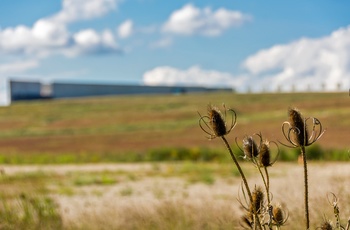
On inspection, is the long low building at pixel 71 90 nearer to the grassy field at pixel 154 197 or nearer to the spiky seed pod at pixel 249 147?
the grassy field at pixel 154 197

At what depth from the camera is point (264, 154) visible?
262 cm

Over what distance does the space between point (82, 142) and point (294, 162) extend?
787 inches

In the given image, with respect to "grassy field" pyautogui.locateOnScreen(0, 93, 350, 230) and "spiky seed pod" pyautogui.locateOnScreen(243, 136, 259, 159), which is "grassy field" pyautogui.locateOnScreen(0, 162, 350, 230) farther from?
"spiky seed pod" pyautogui.locateOnScreen(243, 136, 259, 159)

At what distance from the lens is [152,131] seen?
5659 centimetres

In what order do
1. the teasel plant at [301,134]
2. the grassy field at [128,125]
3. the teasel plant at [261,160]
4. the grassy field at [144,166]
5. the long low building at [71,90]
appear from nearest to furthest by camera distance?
the teasel plant at [301,134]
the teasel plant at [261,160]
the grassy field at [144,166]
the grassy field at [128,125]
the long low building at [71,90]

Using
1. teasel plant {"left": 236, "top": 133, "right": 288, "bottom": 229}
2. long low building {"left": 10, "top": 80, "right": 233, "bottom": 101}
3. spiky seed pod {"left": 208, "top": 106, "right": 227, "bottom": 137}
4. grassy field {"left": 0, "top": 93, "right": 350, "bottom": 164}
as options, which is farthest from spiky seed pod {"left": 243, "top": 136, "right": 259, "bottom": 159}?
long low building {"left": 10, "top": 80, "right": 233, "bottom": 101}

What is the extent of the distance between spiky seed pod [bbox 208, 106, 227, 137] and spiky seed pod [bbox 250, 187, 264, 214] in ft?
0.83

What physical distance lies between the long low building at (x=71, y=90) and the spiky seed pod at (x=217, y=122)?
275ft

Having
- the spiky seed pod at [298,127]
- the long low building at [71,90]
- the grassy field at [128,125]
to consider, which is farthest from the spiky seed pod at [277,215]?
the long low building at [71,90]

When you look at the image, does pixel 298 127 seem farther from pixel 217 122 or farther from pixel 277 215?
pixel 277 215

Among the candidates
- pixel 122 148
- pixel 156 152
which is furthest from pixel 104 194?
pixel 122 148

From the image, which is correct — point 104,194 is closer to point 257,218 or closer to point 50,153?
point 257,218

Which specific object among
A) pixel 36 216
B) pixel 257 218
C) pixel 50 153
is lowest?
pixel 50 153

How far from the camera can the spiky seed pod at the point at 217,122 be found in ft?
8.32
